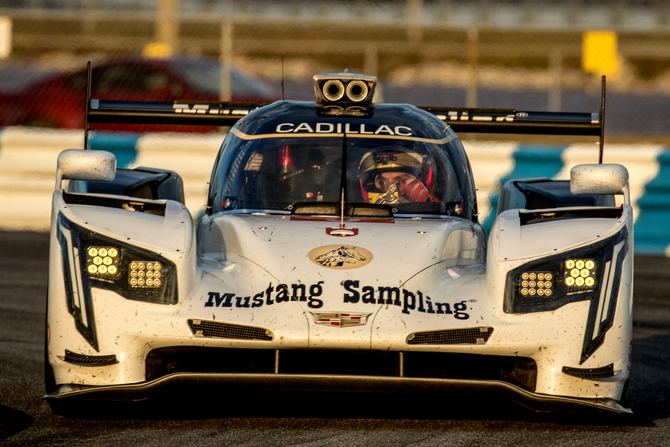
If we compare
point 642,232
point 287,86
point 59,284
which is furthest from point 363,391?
point 287,86

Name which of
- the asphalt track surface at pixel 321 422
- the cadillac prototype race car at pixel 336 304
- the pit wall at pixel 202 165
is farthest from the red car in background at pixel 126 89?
the cadillac prototype race car at pixel 336 304

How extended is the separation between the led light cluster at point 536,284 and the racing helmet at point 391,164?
1.28 m

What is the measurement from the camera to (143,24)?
76.9 ft

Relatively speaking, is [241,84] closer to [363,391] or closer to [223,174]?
[223,174]

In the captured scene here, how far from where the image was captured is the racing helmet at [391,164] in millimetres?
5492

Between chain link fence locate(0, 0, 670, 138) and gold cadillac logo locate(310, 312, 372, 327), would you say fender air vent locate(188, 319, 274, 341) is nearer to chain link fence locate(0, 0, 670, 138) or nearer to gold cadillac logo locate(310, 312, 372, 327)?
gold cadillac logo locate(310, 312, 372, 327)

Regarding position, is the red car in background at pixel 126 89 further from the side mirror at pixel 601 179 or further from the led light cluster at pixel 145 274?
the led light cluster at pixel 145 274

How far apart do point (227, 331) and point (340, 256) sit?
2.13 ft

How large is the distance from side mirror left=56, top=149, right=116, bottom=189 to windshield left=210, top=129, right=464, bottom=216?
0.73 m

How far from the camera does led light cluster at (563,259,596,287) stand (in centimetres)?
434

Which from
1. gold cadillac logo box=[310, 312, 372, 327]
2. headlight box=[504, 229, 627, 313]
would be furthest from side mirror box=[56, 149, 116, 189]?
headlight box=[504, 229, 627, 313]

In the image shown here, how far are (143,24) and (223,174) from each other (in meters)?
18.6

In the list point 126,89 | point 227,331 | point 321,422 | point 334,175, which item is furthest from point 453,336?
point 126,89

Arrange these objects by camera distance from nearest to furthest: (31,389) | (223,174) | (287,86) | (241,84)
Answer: (31,389) < (223,174) < (241,84) < (287,86)
